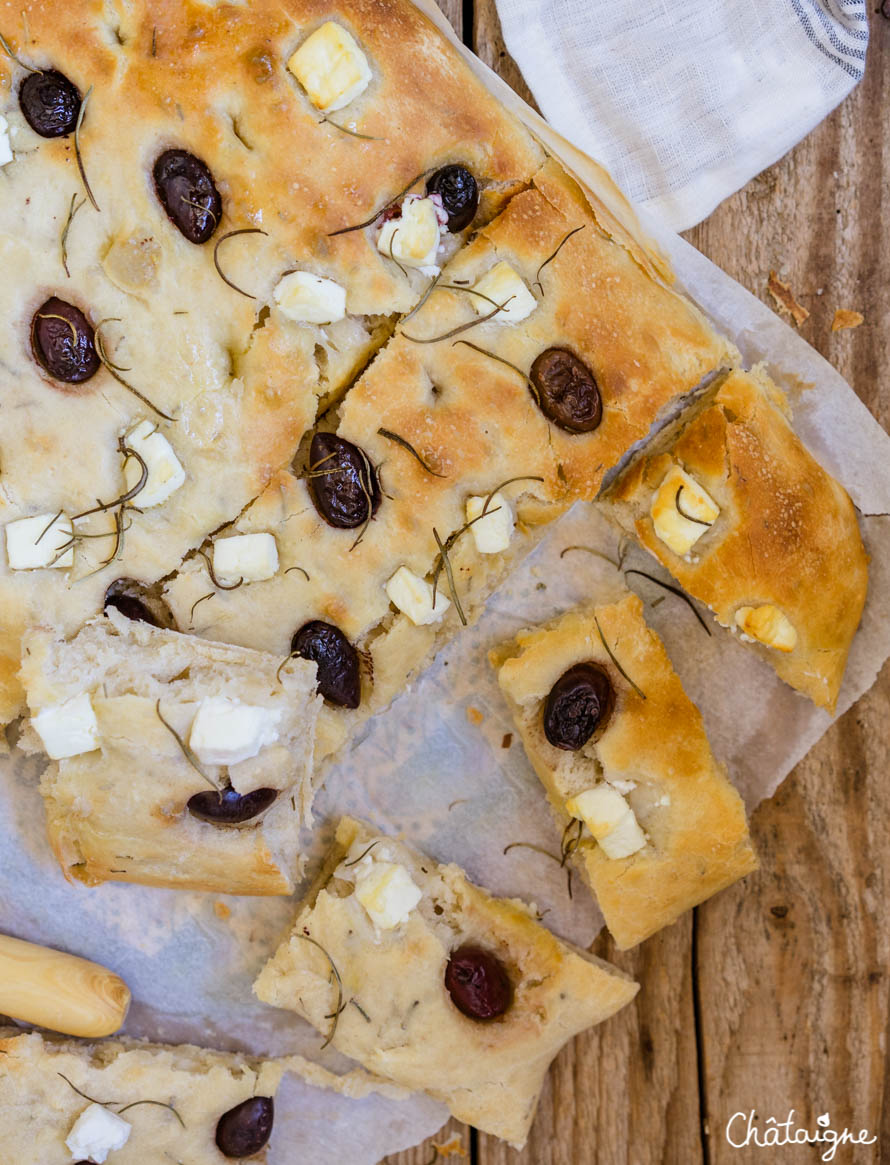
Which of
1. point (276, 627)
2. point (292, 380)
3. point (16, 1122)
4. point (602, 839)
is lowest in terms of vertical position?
point (16, 1122)

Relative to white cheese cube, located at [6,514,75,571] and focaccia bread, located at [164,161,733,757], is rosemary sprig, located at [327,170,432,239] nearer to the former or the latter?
focaccia bread, located at [164,161,733,757]

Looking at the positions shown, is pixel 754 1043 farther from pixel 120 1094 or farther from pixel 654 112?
pixel 654 112

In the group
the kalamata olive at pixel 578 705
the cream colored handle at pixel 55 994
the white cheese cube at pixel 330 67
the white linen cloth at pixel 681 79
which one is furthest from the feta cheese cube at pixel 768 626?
the cream colored handle at pixel 55 994

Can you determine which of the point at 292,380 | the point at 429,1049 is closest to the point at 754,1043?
the point at 429,1049

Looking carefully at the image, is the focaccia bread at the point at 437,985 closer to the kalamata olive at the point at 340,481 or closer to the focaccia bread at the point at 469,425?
the focaccia bread at the point at 469,425

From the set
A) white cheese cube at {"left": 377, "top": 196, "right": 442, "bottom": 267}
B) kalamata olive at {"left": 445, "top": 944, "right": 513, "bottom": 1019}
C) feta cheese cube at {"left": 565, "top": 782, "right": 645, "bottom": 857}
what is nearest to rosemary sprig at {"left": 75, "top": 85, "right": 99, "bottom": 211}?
white cheese cube at {"left": 377, "top": 196, "right": 442, "bottom": 267}
